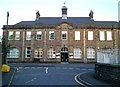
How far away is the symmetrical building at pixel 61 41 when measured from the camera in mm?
31500

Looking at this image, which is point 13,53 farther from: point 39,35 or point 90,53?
point 90,53

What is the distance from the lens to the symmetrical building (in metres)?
31.5

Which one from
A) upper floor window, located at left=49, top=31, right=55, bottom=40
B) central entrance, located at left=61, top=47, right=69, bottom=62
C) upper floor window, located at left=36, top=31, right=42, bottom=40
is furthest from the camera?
upper floor window, located at left=36, top=31, right=42, bottom=40

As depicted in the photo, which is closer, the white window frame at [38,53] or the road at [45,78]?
the road at [45,78]

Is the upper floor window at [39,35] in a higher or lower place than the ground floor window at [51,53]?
higher

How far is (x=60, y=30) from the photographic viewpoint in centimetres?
3244

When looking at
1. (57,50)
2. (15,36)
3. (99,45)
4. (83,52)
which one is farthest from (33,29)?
(99,45)

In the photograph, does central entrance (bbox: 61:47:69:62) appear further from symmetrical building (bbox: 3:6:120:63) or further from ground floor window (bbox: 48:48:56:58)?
ground floor window (bbox: 48:48:56:58)

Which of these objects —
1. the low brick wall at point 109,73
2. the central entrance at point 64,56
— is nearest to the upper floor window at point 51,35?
the central entrance at point 64,56

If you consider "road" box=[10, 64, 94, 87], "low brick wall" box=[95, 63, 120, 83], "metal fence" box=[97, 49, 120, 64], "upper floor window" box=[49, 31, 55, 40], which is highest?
"upper floor window" box=[49, 31, 55, 40]

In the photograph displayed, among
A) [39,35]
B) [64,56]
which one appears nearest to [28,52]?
[39,35]

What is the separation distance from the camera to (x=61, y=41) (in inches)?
1259

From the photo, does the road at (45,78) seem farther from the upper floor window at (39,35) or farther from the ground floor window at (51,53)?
the upper floor window at (39,35)

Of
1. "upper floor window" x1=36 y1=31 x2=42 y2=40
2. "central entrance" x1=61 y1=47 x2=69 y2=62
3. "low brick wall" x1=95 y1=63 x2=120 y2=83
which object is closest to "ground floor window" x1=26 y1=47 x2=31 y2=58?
"upper floor window" x1=36 y1=31 x2=42 y2=40
